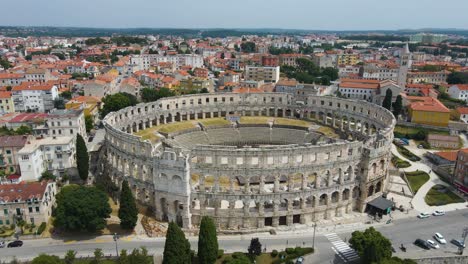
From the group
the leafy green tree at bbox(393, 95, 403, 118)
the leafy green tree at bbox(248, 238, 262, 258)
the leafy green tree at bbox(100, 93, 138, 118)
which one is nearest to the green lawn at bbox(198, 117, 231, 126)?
the leafy green tree at bbox(100, 93, 138, 118)

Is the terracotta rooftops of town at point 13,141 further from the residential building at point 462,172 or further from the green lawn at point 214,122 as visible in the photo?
the residential building at point 462,172

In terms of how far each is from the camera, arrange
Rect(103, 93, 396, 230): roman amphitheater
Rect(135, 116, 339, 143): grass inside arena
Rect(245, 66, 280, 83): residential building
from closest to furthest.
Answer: Rect(103, 93, 396, 230): roman amphitheater
Rect(135, 116, 339, 143): grass inside arena
Rect(245, 66, 280, 83): residential building

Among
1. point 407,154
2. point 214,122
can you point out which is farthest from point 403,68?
point 214,122

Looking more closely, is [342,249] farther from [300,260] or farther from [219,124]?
[219,124]

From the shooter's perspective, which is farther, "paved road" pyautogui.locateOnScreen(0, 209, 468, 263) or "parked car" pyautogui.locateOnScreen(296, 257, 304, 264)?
"paved road" pyautogui.locateOnScreen(0, 209, 468, 263)

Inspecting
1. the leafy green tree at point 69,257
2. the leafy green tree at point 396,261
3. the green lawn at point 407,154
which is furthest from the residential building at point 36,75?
the leafy green tree at point 396,261

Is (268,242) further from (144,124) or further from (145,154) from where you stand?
(144,124)

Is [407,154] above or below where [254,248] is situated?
above

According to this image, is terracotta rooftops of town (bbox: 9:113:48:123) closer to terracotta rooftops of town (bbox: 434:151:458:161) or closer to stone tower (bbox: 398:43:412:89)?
terracotta rooftops of town (bbox: 434:151:458:161)
